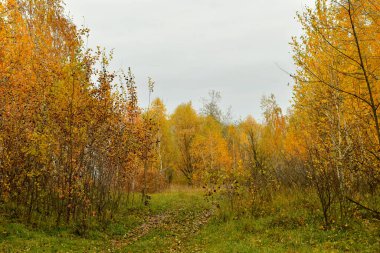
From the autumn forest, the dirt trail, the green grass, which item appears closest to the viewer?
the green grass

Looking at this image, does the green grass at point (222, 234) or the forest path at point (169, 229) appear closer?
the green grass at point (222, 234)

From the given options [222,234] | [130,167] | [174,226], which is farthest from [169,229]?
[130,167]

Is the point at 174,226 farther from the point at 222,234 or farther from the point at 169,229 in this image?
the point at 222,234

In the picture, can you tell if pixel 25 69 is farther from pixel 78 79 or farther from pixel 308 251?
pixel 308 251

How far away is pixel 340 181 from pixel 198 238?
6.31m

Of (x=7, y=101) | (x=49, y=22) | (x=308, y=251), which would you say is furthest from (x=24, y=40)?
(x=308, y=251)

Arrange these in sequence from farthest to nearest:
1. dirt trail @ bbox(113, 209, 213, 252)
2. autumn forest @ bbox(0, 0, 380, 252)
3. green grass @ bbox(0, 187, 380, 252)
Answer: dirt trail @ bbox(113, 209, 213, 252) → autumn forest @ bbox(0, 0, 380, 252) → green grass @ bbox(0, 187, 380, 252)

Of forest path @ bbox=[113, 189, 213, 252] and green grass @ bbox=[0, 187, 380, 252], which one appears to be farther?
forest path @ bbox=[113, 189, 213, 252]

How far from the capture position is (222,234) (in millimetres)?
13070

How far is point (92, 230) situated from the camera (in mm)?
14133

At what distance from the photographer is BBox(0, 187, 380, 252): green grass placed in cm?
995

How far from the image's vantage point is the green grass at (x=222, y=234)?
995cm

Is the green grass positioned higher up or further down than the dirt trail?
higher up

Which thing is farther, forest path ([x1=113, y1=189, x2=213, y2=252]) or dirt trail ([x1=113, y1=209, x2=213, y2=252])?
dirt trail ([x1=113, y1=209, x2=213, y2=252])
